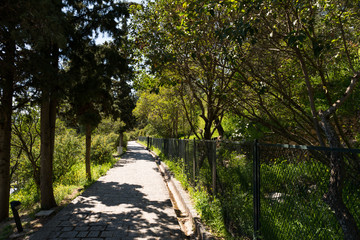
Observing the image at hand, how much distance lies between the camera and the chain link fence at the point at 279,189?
2.32 meters

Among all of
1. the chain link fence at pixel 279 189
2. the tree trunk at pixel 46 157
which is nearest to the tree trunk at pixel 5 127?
the tree trunk at pixel 46 157

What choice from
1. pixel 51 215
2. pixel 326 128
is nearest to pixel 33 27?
pixel 51 215

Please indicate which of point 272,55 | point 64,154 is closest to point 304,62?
point 272,55

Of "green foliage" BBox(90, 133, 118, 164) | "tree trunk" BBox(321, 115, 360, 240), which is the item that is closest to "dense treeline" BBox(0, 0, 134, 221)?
"tree trunk" BBox(321, 115, 360, 240)

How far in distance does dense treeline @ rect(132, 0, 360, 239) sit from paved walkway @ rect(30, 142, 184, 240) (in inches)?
122

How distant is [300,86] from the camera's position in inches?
259

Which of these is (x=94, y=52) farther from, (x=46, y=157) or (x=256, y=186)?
(x=256, y=186)

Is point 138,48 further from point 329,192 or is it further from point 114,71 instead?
point 329,192

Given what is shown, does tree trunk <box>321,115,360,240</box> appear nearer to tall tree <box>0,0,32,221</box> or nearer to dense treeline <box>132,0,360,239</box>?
dense treeline <box>132,0,360,239</box>

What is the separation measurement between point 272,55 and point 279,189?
12.5 feet

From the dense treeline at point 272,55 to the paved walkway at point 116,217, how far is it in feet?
10.1

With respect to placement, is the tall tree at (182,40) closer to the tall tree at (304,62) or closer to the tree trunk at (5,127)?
the tall tree at (304,62)

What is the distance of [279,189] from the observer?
291cm

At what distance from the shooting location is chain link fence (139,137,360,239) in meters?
2.32
